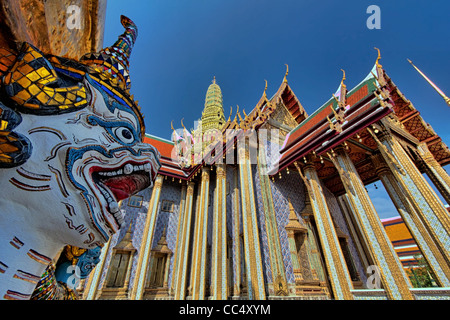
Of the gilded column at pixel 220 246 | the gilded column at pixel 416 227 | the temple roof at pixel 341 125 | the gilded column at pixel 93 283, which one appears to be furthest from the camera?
the gilded column at pixel 93 283

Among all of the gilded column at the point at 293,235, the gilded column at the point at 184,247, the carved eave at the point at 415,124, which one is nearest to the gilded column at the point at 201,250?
the gilded column at the point at 184,247

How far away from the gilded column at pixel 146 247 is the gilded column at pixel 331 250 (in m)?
5.92

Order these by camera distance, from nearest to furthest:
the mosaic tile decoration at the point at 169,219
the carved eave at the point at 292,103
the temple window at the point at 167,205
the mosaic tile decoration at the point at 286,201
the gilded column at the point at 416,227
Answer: the gilded column at the point at 416,227, the mosaic tile decoration at the point at 286,201, the mosaic tile decoration at the point at 169,219, the carved eave at the point at 292,103, the temple window at the point at 167,205

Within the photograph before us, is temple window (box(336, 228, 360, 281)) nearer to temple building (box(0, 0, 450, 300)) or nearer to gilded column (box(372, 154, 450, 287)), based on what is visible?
temple building (box(0, 0, 450, 300))

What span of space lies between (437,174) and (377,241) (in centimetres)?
400

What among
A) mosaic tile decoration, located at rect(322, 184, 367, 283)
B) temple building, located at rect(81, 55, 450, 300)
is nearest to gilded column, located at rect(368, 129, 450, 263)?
temple building, located at rect(81, 55, 450, 300)

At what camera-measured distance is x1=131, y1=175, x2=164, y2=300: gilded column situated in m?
7.03

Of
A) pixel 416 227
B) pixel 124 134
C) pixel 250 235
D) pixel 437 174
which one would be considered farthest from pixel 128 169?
pixel 437 174

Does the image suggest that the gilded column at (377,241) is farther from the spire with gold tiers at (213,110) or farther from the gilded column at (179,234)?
the spire with gold tiers at (213,110)

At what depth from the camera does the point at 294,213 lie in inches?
257

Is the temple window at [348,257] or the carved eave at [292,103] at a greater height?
the carved eave at [292,103]

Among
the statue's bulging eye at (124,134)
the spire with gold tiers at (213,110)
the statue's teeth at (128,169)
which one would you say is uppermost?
the spire with gold tiers at (213,110)

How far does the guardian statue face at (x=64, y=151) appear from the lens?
3.03ft

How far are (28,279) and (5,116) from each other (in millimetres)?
741
